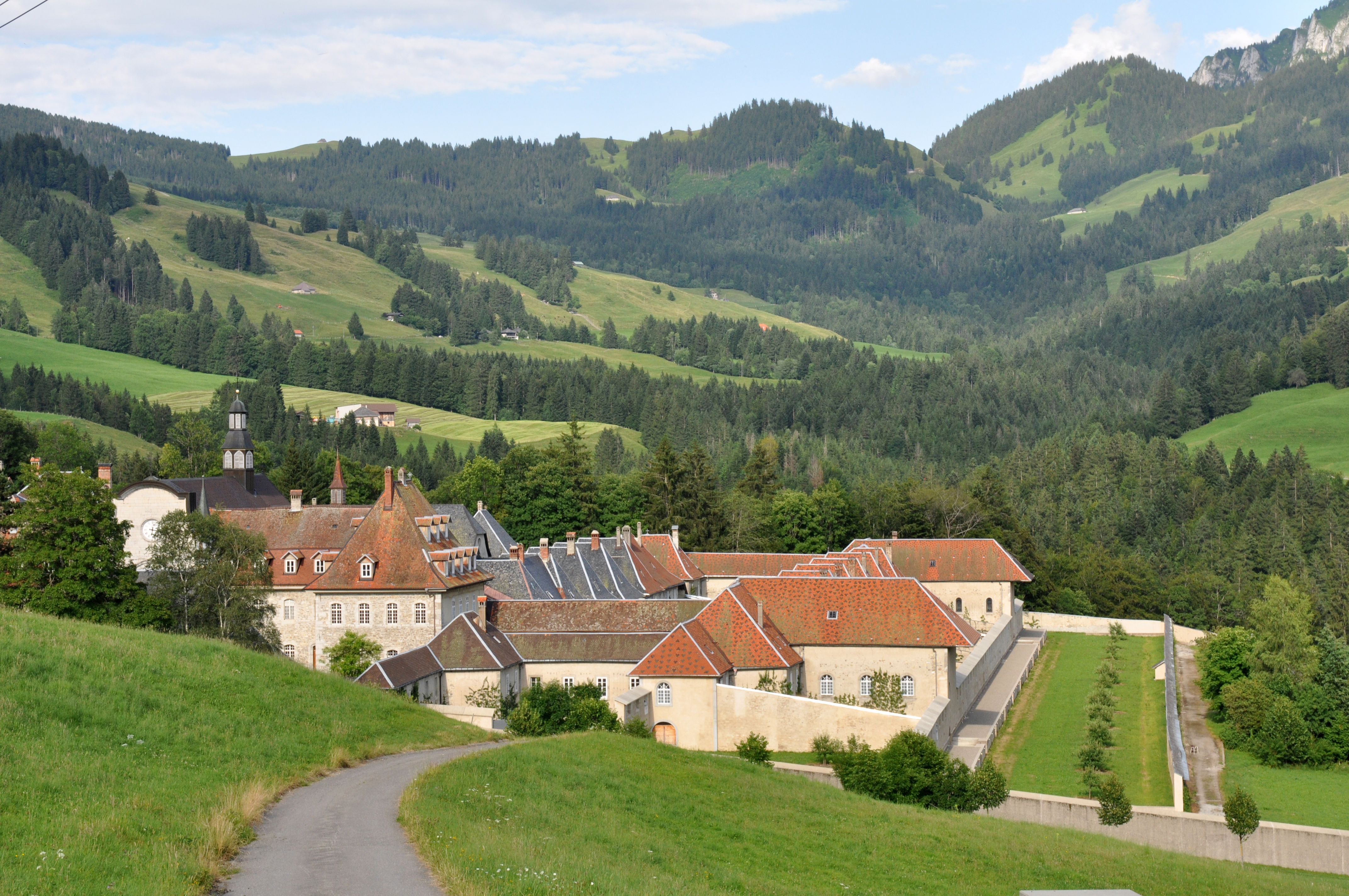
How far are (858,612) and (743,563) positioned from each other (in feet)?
102

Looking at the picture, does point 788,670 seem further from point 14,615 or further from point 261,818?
point 261,818

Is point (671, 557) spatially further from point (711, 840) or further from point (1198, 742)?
point (711, 840)

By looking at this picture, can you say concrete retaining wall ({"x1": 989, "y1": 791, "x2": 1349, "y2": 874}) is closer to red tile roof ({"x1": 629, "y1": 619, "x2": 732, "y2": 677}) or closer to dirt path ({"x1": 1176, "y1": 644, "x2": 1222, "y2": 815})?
dirt path ({"x1": 1176, "y1": 644, "x2": 1222, "y2": 815})

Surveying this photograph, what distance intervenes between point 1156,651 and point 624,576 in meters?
37.9

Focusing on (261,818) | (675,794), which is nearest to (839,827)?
(675,794)

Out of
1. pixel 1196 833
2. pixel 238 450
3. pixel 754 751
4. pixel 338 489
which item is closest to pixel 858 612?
pixel 754 751

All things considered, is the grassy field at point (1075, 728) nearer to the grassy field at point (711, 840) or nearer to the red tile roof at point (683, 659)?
the red tile roof at point (683, 659)

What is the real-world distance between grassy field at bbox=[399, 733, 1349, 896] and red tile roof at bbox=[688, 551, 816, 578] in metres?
55.3

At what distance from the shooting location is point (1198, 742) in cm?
6338

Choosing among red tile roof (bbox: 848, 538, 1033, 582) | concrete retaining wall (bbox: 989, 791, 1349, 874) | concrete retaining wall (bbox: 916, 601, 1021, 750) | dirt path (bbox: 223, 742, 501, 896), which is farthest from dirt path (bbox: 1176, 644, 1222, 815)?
dirt path (bbox: 223, 742, 501, 896)

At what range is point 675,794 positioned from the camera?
2884 centimetres

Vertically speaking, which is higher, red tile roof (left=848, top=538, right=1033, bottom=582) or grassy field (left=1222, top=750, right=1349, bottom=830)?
red tile roof (left=848, top=538, right=1033, bottom=582)

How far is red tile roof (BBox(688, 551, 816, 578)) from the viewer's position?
92.6 m

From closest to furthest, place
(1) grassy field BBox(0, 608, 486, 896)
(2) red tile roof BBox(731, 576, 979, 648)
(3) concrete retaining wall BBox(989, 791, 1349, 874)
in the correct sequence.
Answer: (1) grassy field BBox(0, 608, 486, 896) < (3) concrete retaining wall BBox(989, 791, 1349, 874) < (2) red tile roof BBox(731, 576, 979, 648)
